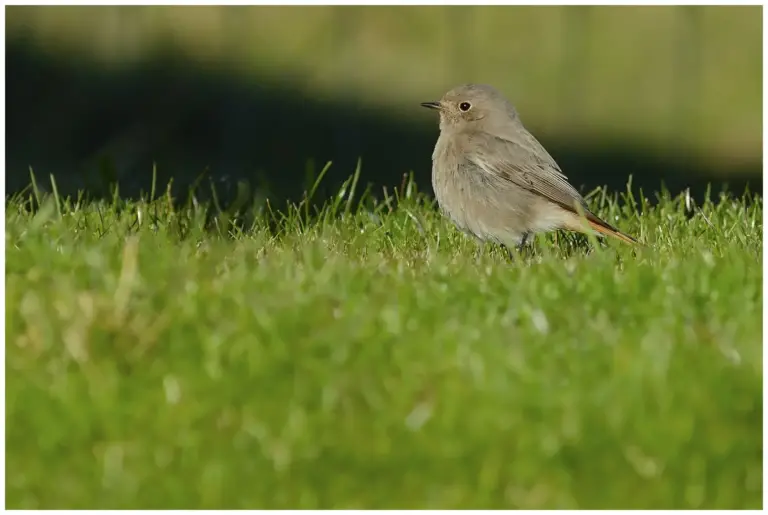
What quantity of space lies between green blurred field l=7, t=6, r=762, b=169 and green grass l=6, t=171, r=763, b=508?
7371 mm

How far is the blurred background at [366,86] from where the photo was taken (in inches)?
474

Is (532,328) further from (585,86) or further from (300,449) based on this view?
(585,86)

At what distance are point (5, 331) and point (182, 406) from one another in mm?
854

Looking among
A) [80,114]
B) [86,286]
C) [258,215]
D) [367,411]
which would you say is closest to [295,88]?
[80,114]

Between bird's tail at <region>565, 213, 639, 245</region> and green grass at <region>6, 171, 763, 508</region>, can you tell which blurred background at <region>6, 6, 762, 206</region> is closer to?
bird's tail at <region>565, 213, 639, 245</region>

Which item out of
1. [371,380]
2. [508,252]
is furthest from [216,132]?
[371,380]

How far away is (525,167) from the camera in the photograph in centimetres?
746

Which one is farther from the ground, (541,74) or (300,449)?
(300,449)

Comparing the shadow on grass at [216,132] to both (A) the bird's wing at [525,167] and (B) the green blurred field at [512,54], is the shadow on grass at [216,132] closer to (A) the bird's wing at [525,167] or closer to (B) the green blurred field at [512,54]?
(B) the green blurred field at [512,54]

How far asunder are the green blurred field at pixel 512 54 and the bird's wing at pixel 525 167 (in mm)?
5440

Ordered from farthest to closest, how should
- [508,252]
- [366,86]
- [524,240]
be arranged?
[366,86]
[524,240]
[508,252]

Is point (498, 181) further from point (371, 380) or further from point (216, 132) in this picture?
point (216, 132)

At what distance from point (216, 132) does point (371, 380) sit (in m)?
8.21

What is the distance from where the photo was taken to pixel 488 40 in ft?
46.5
